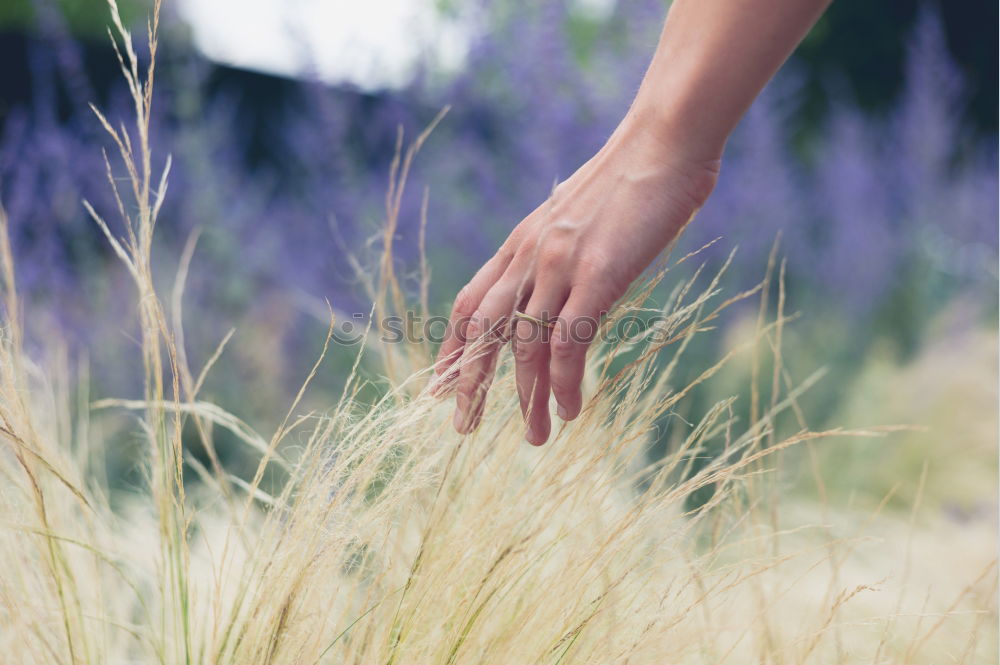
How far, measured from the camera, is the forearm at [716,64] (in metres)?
0.81

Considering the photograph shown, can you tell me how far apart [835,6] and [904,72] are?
0.96 m

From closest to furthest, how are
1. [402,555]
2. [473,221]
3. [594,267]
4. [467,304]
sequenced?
[594,267] < [467,304] < [402,555] < [473,221]

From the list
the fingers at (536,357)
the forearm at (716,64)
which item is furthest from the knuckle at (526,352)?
the forearm at (716,64)

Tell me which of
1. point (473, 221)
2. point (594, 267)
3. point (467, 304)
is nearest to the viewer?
point (594, 267)

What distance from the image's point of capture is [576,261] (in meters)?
0.83

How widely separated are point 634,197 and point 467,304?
0.23 metres

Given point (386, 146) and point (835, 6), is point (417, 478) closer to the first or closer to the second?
point (386, 146)

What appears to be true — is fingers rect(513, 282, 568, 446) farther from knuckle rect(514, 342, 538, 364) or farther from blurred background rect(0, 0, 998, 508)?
blurred background rect(0, 0, 998, 508)

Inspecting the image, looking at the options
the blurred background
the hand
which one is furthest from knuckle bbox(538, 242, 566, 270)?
the blurred background

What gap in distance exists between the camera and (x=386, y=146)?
3.78 metres

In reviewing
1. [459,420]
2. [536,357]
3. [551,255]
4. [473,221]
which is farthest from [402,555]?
[473,221]

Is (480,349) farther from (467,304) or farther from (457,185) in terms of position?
(457,185)

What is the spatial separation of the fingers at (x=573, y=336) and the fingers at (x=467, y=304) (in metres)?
0.11

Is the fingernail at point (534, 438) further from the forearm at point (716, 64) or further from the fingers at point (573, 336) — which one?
the forearm at point (716, 64)
